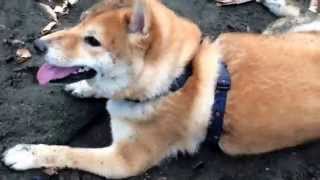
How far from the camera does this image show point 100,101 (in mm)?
4324

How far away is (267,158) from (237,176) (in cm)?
22

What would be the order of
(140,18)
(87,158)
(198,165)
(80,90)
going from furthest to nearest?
(80,90)
(198,165)
(87,158)
(140,18)

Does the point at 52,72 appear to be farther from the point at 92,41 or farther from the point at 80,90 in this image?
the point at 80,90

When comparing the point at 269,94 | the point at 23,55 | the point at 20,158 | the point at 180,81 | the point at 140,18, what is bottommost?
the point at 20,158

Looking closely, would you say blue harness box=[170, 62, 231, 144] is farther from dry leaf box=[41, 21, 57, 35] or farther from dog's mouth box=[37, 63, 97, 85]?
dry leaf box=[41, 21, 57, 35]

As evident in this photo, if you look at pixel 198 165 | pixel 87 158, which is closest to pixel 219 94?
pixel 198 165

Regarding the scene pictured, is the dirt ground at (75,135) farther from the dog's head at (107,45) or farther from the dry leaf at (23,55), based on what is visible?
the dog's head at (107,45)

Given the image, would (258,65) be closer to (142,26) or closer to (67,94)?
(142,26)

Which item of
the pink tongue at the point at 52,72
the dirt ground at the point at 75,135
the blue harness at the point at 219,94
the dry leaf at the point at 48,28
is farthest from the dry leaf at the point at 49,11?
the blue harness at the point at 219,94

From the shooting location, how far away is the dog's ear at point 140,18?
345 centimetres

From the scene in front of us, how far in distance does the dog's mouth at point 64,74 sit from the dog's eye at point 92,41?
0.13 metres

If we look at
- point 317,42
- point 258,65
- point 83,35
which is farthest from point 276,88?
point 83,35

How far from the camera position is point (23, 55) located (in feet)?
14.7

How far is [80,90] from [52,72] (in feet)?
1.72
